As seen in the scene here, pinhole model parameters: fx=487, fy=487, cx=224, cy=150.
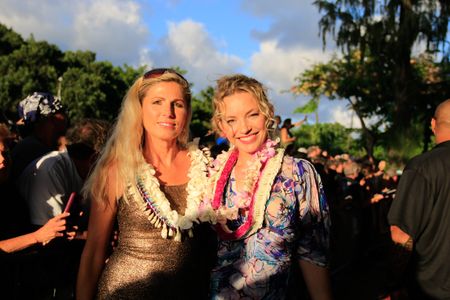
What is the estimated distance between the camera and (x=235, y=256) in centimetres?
258

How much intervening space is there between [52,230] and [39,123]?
168 cm

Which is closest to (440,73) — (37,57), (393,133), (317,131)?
A: (393,133)

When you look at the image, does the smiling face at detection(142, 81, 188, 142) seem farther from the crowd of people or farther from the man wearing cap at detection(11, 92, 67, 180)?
the man wearing cap at detection(11, 92, 67, 180)

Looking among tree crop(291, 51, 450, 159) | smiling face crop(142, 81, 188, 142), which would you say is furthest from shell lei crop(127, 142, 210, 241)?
tree crop(291, 51, 450, 159)

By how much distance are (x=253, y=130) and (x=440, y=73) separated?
19254 millimetres

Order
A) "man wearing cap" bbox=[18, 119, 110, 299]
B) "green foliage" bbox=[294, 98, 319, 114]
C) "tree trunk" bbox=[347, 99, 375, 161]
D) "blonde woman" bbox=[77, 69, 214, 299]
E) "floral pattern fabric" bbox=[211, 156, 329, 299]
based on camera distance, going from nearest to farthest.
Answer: "floral pattern fabric" bbox=[211, 156, 329, 299], "blonde woman" bbox=[77, 69, 214, 299], "man wearing cap" bbox=[18, 119, 110, 299], "tree trunk" bbox=[347, 99, 375, 161], "green foliage" bbox=[294, 98, 319, 114]

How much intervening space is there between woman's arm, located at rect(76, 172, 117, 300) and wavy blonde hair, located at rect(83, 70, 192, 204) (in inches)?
Result: 1.5

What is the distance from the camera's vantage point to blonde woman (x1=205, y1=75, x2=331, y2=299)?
2.52 metres

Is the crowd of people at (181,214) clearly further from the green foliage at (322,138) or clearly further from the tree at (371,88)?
the green foliage at (322,138)

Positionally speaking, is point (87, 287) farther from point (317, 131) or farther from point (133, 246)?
point (317, 131)

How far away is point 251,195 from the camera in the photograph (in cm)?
263

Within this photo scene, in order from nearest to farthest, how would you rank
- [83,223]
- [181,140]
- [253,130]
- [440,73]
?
[253,130] < [181,140] < [83,223] < [440,73]

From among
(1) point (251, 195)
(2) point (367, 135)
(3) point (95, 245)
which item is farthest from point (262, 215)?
(2) point (367, 135)

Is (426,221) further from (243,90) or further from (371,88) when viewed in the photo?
(371,88)
